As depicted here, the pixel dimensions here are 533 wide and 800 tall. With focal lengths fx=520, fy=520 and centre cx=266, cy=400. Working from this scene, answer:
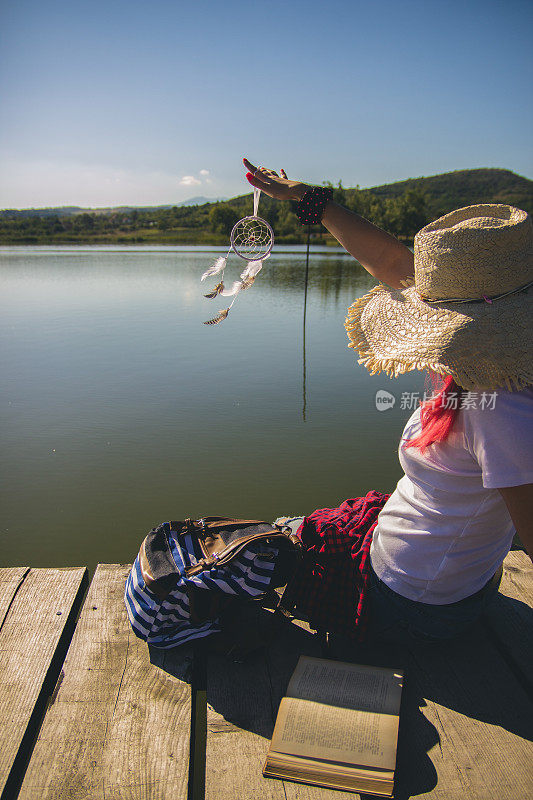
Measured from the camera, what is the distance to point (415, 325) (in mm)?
1267

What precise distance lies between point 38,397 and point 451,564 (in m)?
4.20

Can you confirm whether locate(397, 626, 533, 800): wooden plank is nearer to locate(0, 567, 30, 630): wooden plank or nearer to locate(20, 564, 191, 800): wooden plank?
locate(20, 564, 191, 800): wooden plank

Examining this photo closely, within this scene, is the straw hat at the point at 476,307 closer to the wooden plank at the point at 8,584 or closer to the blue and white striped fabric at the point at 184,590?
the blue and white striped fabric at the point at 184,590

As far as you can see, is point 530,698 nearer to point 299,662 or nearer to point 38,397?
point 299,662

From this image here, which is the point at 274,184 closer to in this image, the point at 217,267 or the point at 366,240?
the point at 366,240

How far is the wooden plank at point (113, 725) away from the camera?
3.74ft

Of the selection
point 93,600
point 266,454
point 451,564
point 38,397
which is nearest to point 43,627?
point 93,600

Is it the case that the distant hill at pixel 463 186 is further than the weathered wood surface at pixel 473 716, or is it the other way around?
the distant hill at pixel 463 186

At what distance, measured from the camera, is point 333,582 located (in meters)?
1.49

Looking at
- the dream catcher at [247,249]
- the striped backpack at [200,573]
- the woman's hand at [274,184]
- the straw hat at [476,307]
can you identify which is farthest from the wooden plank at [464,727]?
the woman's hand at [274,184]

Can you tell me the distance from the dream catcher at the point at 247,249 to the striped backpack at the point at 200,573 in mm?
844

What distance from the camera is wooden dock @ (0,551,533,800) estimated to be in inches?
45.0

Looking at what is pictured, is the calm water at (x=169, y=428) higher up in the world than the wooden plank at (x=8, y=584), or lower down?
lower down

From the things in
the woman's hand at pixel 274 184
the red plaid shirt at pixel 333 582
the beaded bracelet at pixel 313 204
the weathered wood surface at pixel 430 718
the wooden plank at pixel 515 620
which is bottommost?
the wooden plank at pixel 515 620
